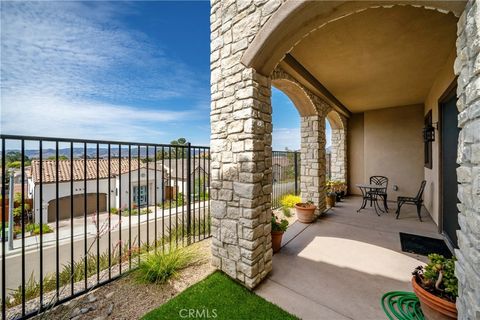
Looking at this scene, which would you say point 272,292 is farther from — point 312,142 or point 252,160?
point 312,142

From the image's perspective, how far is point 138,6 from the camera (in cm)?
418

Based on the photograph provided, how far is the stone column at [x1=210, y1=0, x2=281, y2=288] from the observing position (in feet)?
7.23

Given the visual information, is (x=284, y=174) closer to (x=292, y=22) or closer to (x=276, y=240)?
(x=276, y=240)

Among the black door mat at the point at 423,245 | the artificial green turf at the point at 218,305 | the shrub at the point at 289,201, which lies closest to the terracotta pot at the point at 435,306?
the artificial green turf at the point at 218,305

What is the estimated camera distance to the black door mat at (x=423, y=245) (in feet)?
9.81

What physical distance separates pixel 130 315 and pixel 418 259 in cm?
372

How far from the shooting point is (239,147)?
90.4 inches

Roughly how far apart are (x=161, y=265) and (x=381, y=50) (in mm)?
4374

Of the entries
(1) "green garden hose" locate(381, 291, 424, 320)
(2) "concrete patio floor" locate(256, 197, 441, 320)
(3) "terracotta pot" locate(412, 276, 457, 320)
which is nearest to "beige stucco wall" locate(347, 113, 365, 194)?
(2) "concrete patio floor" locate(256, 197, 441, 320)

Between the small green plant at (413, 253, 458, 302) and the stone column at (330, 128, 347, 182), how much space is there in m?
5.58

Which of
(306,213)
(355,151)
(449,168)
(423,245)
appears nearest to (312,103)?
(306,213)

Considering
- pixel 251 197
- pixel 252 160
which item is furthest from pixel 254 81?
pixel 251 197

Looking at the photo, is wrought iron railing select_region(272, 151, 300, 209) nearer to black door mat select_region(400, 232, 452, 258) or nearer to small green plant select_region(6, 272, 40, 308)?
black door mat select_region(400, 232, 452, 258)

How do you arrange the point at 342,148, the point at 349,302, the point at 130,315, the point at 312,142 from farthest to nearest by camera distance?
1. the point at 342,148
2. the point at 312,142
3. the point at 349,302
4. the point at 130,315
